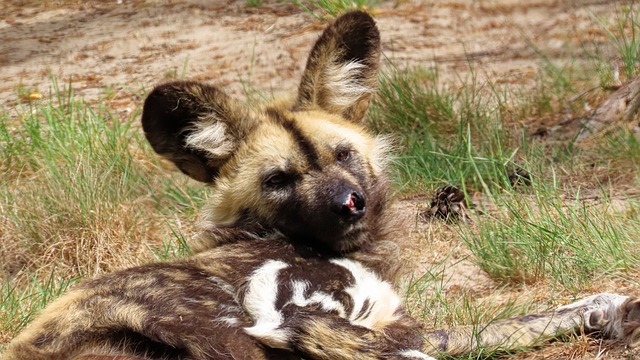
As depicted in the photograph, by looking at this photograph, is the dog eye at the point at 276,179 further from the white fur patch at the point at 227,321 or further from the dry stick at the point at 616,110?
the dry stick at the point at 616,110

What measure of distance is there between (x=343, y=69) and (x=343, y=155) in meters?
0.40

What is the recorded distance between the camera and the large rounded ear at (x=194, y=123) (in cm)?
329

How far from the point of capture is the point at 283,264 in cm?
297

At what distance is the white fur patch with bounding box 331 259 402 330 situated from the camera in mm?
2865

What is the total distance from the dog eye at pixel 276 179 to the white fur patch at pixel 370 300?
35 centimetres

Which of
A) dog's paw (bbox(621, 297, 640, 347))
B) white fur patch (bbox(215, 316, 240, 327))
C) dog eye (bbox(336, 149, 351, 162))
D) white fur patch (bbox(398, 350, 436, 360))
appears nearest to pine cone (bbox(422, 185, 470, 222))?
dog eye (bbox(336, 149, 351, 162))

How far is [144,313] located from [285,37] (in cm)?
408

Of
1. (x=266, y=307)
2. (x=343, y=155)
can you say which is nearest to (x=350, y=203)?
(x=343, y=155)

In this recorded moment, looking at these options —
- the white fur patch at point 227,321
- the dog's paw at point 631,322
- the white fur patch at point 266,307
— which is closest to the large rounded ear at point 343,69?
the white fur patch at point 266,307

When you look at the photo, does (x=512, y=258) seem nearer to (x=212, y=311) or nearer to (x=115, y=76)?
(x=212, y=311)

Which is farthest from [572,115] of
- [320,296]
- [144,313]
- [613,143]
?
[144,313]

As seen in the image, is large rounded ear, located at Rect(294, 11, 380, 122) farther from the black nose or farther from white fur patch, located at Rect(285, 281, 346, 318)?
white fur patch, located at Rect(285, 281, 346, 318)

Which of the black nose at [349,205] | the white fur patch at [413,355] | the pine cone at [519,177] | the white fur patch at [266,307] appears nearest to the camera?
the white fur patch at [266,307]

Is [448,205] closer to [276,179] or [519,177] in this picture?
[519,177]
